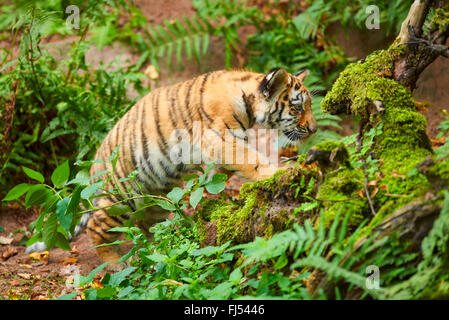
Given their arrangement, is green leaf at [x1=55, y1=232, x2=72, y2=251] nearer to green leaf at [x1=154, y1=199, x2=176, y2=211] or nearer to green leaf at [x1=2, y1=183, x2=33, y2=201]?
green leaf at [x1=2, y1=183, x2=33, y2=201]

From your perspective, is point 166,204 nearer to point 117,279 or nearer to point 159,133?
point 117,279

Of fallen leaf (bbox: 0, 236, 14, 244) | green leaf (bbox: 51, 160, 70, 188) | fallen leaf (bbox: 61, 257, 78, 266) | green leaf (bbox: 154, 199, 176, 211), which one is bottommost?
fallen leaf (bbox: 61, 257, 78, 266)

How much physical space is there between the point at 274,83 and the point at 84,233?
125 inches

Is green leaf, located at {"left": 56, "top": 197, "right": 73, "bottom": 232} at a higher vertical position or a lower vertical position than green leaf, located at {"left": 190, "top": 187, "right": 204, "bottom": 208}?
lower

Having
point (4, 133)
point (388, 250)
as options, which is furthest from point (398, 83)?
point (4, 133)

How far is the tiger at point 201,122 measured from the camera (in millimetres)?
4633

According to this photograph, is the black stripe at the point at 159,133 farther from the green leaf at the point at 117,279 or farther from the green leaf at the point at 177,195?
the green leaf at the point at 117,279

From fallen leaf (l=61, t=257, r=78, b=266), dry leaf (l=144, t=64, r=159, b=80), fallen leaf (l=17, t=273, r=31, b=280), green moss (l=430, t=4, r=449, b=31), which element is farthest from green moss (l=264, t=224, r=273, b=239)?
dry leaf (l=144, t=64, r=159, b=80)

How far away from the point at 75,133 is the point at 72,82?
2.60ft

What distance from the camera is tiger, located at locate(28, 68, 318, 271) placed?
4.63 m

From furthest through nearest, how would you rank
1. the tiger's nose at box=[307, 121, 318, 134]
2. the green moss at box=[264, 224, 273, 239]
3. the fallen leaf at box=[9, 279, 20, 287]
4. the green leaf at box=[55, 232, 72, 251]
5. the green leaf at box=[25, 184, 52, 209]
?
the tiger's nose at box=[307, 121, 318, 134] → the fallen leaf at box=[9, 279, 20, 287] → the green leaf at box=[55, 232, 72, 251] → the green leaf at box=[25, 184, 52, 209] → the green moss at box=[264, 224, 273, 239]

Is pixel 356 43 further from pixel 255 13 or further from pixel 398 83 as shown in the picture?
pixel 398 83

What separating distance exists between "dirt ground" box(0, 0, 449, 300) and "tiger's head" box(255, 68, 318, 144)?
4.72 ft

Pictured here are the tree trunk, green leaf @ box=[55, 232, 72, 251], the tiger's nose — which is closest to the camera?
the tree trunk
